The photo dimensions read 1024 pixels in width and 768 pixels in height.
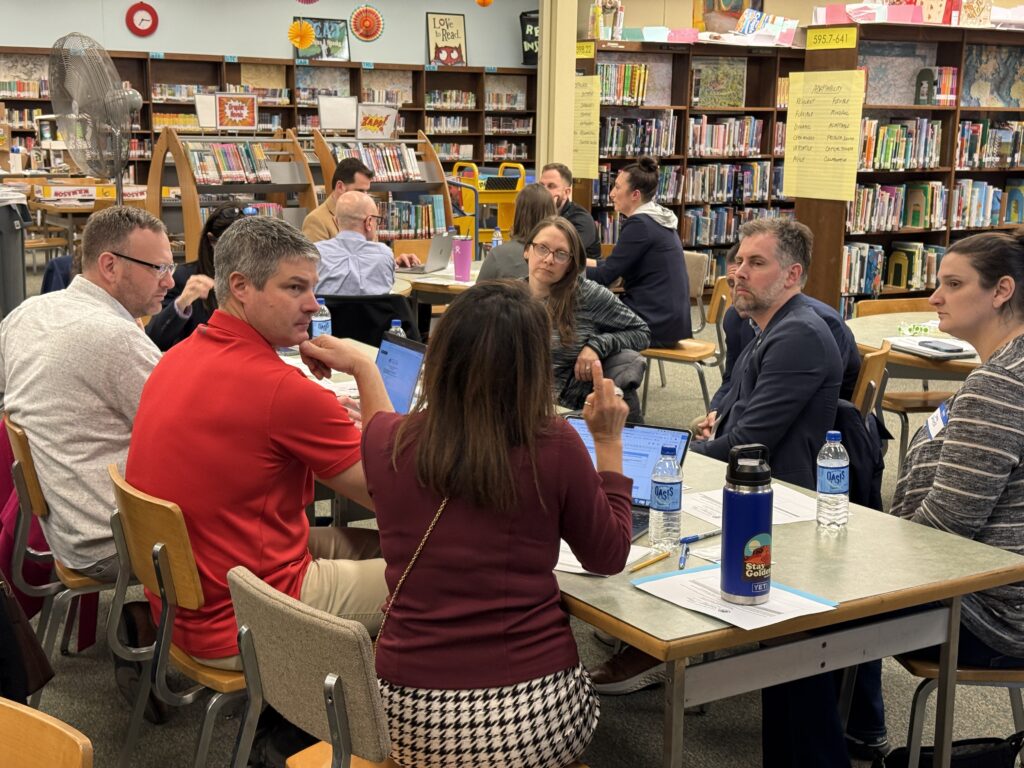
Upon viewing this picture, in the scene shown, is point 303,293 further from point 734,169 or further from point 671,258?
point 734,169

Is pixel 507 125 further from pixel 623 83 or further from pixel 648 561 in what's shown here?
pixel 648 561

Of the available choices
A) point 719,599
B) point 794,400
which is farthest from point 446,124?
point 719,599

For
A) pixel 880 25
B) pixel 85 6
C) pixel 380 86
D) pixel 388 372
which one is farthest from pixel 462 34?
pixel 388 372

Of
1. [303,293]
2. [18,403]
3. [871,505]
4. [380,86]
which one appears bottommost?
[871,505]

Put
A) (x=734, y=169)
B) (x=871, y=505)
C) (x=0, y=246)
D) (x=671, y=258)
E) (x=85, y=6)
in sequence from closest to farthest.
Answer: (x=871, y=505) < (x=671, y=258) < (x=0, y=246) < (x=734, y=169) < (x=85, y=6)

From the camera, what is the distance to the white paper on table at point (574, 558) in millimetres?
2068

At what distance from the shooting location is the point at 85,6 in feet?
40.0

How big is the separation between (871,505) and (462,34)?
11.9 metres

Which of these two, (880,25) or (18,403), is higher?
(880,25)

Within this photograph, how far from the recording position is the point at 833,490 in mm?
2299

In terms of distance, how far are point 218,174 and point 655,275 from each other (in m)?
2.97

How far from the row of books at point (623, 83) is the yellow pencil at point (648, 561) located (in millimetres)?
7045

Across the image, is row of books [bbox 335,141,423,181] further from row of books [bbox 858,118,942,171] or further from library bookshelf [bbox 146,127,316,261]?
row of books [bbox 858,118,942,171]

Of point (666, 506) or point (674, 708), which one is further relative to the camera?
point (666, 506)
